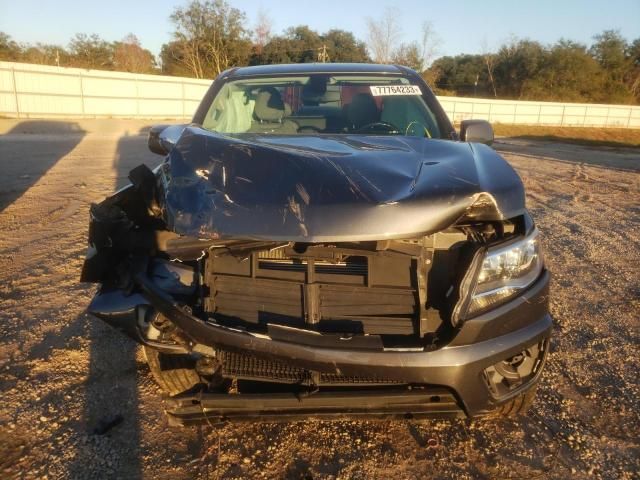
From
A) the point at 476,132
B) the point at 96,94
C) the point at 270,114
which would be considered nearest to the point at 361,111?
the point at 270,114

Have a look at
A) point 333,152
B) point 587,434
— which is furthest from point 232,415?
point 587,434

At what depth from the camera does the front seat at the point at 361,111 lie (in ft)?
11.3

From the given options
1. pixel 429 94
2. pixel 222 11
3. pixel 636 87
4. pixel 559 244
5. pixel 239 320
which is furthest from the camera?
pixel 636 87

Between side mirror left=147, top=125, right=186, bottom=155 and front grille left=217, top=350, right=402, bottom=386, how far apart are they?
4.98ft

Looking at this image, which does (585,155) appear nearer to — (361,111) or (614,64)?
(361,111)

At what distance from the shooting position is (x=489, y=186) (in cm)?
207

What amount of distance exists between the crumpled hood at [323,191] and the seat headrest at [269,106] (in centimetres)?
120

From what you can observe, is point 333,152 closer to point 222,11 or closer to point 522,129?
point 522,129

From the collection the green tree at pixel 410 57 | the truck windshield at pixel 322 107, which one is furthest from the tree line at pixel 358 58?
the truck windshield at pixel 322 107

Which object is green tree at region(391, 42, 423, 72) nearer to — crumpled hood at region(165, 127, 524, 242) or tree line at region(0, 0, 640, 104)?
tree line at region(0, 0, 640, 104)

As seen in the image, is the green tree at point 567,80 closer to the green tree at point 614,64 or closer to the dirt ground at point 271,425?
the green tree at point 614,64

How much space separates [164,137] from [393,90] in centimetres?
166

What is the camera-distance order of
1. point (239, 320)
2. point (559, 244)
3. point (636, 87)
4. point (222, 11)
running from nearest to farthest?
point (239, 320) < point (559, 244) < point (222, 11) < point (636, 87)

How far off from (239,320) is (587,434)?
172cm
